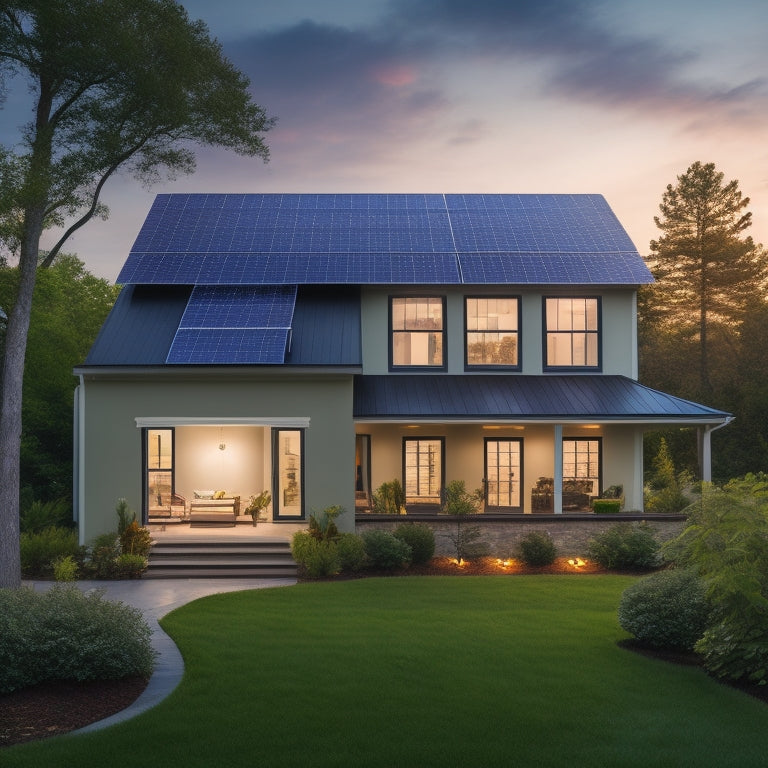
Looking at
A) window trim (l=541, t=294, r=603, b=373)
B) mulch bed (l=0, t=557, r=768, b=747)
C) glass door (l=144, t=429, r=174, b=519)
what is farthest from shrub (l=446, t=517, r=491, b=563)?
mulch bed (l=0, t=557, r=768, b=747)

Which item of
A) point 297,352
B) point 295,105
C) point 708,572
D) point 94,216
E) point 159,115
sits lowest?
point 708,572

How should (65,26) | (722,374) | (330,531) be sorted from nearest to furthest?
(65,26), (330,531), (722,374)

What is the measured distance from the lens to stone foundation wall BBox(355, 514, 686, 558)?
18906 mm

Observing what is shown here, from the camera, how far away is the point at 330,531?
59.9 feet

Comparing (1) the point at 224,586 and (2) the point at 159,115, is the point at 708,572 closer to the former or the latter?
(1) the point at 224,586

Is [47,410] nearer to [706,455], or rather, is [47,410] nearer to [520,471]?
[520,471]

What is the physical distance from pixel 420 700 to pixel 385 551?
338 inches

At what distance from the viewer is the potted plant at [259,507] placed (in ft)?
67.5

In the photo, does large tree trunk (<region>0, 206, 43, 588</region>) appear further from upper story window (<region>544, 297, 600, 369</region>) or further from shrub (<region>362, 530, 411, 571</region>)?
upper story window (<region>544, 297, 600, 369</region>)

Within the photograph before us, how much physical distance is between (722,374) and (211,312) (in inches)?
1216

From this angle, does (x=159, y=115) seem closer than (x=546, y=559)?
Yes

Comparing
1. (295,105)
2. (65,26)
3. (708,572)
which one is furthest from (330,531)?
(295,105)

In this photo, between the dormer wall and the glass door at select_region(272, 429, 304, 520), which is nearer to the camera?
the glass door at select_region(272, 429, 304, 520)

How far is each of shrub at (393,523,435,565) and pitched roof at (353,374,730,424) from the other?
2.50 m
